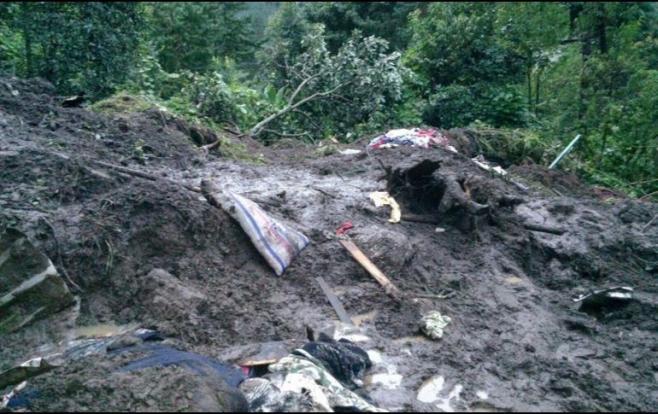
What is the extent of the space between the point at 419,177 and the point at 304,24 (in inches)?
352

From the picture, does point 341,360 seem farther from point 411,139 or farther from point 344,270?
point 411,139

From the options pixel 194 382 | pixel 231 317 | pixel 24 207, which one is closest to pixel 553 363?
pixel 231 317

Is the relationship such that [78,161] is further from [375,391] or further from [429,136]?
[429,136]

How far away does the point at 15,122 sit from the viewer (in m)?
7.64

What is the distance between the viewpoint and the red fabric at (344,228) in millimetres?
6473

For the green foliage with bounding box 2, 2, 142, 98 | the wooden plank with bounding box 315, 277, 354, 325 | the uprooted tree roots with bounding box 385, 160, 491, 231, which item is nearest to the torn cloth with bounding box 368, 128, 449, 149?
the uprooted tree roots with bounding box 385, 160, 491, 231

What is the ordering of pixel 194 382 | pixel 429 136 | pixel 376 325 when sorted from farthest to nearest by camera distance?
pixel 429 136, pixel 376 325, pixel 194 382

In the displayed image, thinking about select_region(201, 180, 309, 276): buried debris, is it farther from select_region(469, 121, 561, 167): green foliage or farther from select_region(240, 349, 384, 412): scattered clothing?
select_region(469, 121, 561, 167): green foliage

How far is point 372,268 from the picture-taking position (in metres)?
6.02

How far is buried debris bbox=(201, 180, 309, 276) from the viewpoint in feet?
19.2

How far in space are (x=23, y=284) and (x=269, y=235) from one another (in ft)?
6.27

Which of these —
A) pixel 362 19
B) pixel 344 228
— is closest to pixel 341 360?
pixel 344 228

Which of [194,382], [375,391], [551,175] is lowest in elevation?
[551,175]

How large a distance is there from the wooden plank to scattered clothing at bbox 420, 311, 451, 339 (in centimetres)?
55
